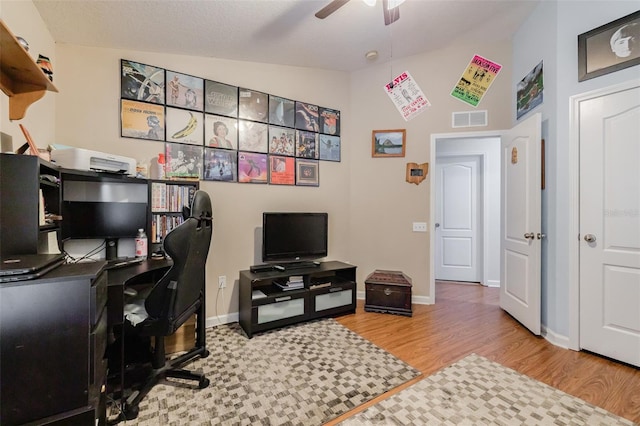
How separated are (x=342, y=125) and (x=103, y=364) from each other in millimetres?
3245

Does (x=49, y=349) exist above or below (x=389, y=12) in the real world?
below

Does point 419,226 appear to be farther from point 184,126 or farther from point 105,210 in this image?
point 105,210

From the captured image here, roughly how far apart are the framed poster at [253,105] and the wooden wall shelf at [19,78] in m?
1.56

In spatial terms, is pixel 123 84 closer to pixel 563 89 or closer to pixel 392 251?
pixel 392 251

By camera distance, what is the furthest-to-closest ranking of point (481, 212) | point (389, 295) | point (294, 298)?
point (481, 212), point (389, 295), point (294, 298)

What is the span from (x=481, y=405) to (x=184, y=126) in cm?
315

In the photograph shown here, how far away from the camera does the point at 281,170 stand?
120 inches

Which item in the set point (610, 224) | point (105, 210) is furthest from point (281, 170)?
point (610, 224)

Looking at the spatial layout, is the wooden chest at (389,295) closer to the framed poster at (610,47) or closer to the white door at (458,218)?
the white door at (458,218)

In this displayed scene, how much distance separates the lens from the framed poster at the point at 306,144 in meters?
3.18

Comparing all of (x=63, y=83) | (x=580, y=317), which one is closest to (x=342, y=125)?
(x=63, y=83)

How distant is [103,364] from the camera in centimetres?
120

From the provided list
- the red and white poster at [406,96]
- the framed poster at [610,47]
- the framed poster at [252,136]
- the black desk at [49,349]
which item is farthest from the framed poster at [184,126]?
the framed poster at [610,47]

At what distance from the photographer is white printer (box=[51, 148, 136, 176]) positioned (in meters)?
1.75
